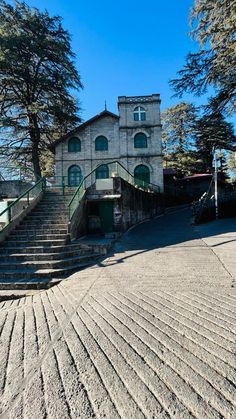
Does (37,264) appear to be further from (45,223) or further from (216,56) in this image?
→ (216,56)

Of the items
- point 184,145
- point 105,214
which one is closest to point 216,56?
point 105,214

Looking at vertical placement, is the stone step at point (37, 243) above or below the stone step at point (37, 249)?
above

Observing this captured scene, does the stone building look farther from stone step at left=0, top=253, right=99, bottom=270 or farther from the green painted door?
stone step at left=0, top=253, right=99, bottom=270

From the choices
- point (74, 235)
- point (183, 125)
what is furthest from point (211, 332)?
point (183, 125)

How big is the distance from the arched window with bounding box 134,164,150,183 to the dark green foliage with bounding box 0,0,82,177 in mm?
7763

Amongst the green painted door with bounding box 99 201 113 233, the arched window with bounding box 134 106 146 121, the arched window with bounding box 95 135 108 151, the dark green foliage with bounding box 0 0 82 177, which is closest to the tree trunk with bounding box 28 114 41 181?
the dark green foliage with bounding box 0 0 82 177

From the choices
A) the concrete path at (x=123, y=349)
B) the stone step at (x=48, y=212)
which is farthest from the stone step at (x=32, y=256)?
the stone step at (x=48, y=212)

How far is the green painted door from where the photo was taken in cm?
1285

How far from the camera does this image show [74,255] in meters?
8.16

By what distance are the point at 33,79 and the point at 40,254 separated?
66.8 ft

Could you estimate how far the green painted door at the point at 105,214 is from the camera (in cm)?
1285

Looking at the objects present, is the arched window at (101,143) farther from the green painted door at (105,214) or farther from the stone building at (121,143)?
the green painted door at (105,214)

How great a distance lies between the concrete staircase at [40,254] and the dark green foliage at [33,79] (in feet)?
45.6

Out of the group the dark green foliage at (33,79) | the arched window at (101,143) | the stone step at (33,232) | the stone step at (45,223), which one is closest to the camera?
the stone step at (33,232)
